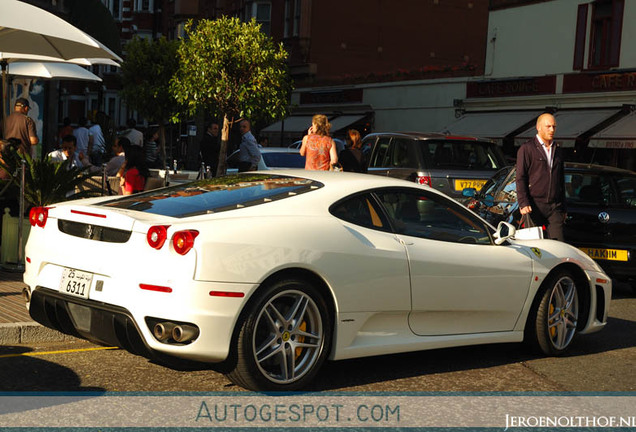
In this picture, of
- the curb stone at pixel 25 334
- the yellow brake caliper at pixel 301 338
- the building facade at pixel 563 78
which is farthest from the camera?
the building facade at pixel 563 78

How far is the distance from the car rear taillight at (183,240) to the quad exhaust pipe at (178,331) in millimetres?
403

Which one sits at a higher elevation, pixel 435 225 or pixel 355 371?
pixel 435 225

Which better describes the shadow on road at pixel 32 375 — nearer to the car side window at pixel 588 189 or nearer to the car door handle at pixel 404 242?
the car door handle at pixel 404 242

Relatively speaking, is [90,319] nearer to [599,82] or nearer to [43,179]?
[43,179]

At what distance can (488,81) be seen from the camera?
115 feet

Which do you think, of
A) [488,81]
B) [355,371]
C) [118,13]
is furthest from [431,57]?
[355,371]

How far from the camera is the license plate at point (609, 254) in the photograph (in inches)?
433

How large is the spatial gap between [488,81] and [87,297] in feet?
101

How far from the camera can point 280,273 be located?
18.8 ft

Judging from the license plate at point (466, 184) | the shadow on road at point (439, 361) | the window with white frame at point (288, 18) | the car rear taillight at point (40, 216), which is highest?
the window with white frame at point (288, 18)

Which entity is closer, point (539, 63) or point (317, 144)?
point (317, 144)

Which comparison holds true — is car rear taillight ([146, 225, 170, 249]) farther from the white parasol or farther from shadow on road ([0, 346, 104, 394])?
the white parasol

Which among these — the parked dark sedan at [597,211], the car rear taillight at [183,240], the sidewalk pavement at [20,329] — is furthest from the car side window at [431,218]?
the parked dark sedan at [597,211]

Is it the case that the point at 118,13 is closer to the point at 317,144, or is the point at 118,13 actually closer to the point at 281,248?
the point at 317,144
